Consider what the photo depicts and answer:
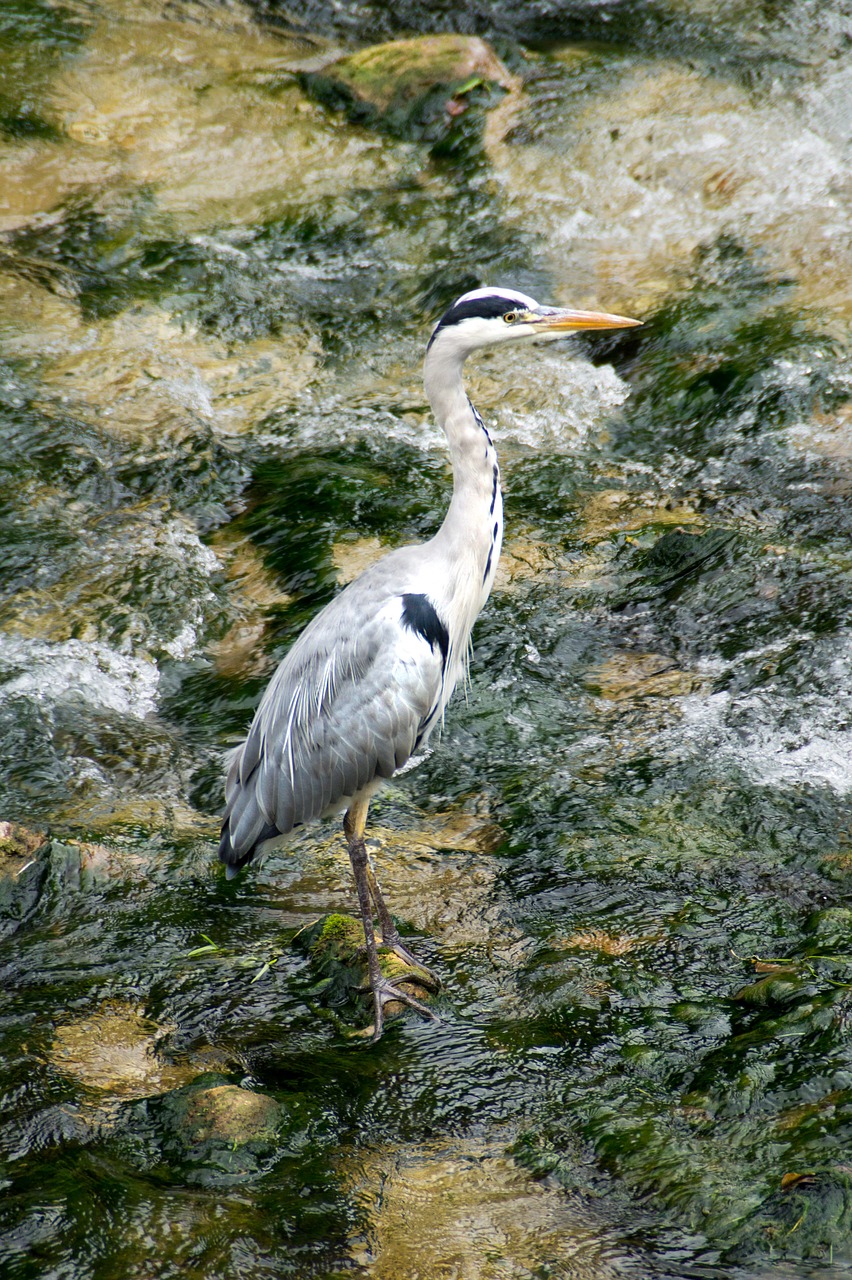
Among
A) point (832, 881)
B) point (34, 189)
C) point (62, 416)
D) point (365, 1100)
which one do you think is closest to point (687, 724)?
point (832, 881)

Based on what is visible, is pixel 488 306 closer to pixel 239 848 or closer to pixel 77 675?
pixel 239 848

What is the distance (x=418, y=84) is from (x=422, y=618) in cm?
721

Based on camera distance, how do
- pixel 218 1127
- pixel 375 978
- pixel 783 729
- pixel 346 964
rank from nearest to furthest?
pixel 218 1127 < pixel 375 978 < pixel 346 964 < pixel 783 729

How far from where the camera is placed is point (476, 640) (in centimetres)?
596


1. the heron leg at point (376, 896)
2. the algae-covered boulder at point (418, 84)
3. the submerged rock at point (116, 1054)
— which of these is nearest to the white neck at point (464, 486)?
the heron leg at point (376, 896)

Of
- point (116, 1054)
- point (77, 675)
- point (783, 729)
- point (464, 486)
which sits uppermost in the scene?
point (464, 486)

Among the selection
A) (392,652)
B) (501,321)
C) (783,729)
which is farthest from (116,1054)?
(783,729)

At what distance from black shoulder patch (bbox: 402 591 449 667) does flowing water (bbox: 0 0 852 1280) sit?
1.01 m

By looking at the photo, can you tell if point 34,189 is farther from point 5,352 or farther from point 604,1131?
point 604,1131

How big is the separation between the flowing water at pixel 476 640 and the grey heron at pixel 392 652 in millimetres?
495

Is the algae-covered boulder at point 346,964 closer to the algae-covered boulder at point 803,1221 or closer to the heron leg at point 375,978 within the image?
the heron leg at point 375,978

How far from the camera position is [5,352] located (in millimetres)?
7863

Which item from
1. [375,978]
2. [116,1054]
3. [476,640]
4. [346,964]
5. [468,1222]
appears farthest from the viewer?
[476,640]

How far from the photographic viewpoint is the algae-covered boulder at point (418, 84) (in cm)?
995
